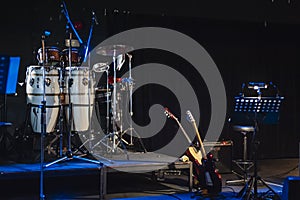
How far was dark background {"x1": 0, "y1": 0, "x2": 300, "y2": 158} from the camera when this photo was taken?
6.26 meters

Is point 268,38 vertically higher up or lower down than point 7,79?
higher up

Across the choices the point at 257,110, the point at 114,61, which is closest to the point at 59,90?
the point at 114,61

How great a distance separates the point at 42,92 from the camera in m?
5.30

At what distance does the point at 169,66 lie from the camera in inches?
275

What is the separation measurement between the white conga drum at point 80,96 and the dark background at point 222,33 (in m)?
1.18

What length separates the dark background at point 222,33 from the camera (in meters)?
6.26

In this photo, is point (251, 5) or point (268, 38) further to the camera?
point (268, 38)

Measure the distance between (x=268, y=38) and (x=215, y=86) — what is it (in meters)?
1.50

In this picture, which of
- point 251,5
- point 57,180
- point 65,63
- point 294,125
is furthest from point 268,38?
point 57,180

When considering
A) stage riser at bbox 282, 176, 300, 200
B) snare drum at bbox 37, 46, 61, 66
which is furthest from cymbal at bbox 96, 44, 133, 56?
stage riser at bbox 282, 176, 300, 200

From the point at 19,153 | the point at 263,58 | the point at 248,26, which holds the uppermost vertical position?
the point at 248,26

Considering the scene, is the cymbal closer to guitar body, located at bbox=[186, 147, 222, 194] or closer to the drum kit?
the drum kit

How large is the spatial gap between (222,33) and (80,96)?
10.6ft

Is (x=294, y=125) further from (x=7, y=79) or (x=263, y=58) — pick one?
(x=7, y=79)
